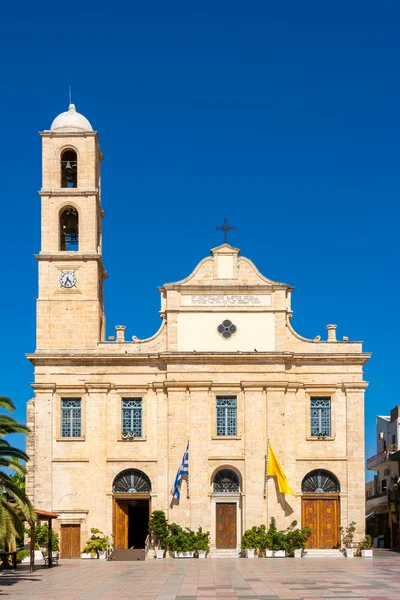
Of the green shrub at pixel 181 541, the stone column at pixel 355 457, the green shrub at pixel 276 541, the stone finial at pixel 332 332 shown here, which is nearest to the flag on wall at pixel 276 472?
the green shrub at pixel 276 541

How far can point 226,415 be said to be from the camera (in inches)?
1858

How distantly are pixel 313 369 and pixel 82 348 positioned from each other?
11.0 m

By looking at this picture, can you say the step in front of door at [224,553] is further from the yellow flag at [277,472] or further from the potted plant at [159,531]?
the yellow flag at [277,472]

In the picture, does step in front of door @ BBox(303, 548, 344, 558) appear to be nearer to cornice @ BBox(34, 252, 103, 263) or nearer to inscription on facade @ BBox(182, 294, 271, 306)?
inscription on facade @ BBox(182, 294, 271, 306)

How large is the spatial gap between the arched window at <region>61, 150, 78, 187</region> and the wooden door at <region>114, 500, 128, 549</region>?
15682mm

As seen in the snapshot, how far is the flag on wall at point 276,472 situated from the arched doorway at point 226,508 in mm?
1643

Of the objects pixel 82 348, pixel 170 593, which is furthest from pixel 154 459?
pixel 170 593

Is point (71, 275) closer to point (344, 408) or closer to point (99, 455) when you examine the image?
point (99, 455)

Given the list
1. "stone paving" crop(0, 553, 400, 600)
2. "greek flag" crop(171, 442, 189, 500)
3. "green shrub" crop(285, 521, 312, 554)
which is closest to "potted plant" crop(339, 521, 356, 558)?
"green shrub" crop(285, 521, 312, 554)

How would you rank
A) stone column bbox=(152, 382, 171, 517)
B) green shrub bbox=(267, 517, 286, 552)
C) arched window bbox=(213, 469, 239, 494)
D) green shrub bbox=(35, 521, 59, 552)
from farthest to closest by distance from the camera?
arched window bbox=(213, 469, 239, 494)
stone column bbox=(152, 382, 171, 517)
green shrub bbox=(267, 517, 286, 552)
green shrub bbox=(35, 521, 59, 552)

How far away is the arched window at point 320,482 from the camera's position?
47.1 m

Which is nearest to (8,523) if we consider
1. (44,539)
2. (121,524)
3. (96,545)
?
(44,539)

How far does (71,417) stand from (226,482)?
7811 millimetres

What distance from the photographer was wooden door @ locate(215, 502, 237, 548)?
46344 millimetres
